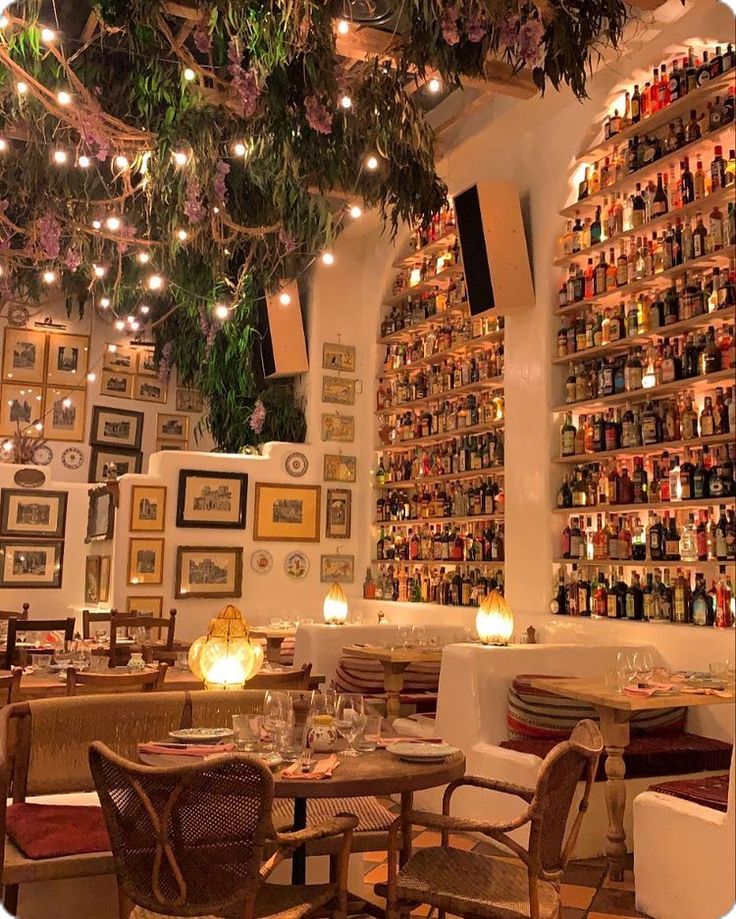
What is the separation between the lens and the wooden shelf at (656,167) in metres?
5.29

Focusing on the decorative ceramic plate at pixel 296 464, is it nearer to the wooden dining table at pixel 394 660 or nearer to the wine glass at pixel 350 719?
the wooden dining table at pixel 394 660

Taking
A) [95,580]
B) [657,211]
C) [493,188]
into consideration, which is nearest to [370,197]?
[493,188]

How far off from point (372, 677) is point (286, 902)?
3817 mm

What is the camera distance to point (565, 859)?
2.64m

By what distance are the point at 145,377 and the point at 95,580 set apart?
3.30 metres

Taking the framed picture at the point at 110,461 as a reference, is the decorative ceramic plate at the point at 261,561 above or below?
below

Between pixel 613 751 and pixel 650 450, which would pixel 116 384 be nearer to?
pixel 650 450

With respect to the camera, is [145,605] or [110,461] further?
[110,461]

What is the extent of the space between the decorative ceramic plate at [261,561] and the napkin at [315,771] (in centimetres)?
601

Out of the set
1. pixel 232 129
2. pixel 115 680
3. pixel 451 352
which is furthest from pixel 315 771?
pixel 451 352

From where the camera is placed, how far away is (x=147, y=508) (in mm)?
8211

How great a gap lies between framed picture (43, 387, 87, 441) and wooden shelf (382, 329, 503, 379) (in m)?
4.05

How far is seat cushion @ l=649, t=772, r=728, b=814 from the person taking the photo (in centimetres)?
338

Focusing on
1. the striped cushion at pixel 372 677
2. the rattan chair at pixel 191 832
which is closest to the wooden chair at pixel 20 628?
the striped cushion at pixel 372 677
